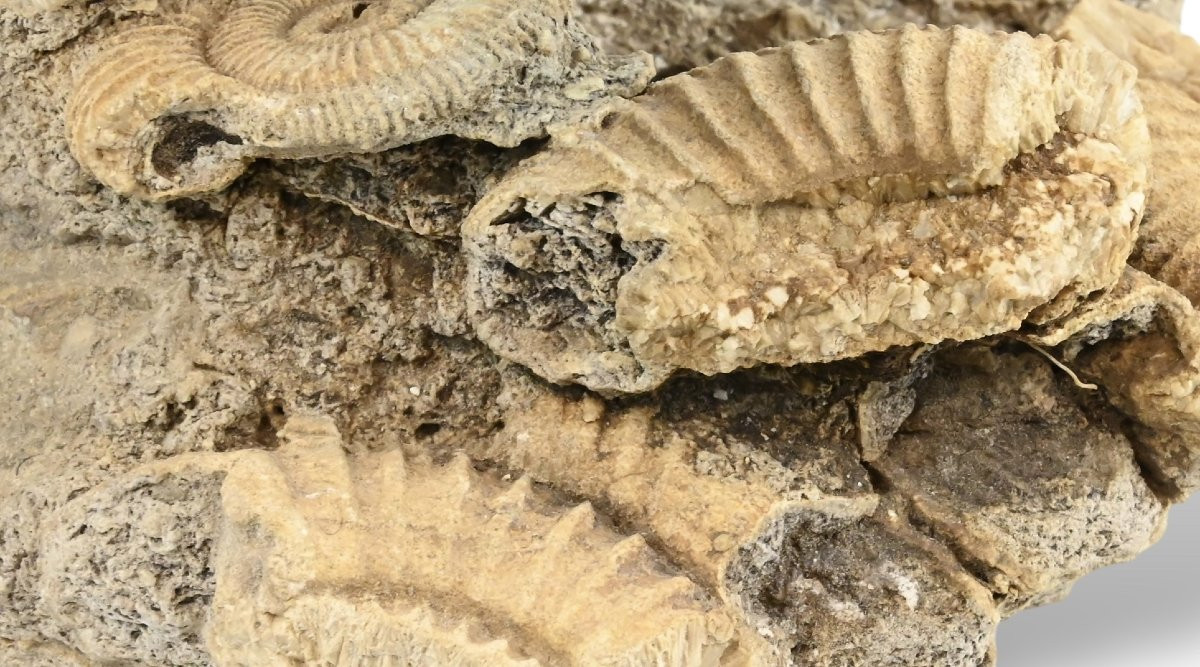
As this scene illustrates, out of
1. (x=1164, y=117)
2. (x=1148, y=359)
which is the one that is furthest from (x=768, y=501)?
(x=1164, y=117)

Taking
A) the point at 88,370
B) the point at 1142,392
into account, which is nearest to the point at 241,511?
the point at 88,370

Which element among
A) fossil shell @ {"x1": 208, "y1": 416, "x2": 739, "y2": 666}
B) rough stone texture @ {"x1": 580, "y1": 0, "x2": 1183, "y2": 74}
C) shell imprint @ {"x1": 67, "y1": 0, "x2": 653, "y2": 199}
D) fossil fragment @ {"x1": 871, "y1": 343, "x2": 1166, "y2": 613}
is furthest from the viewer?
rough stone texture @ {"x1": 580, "y1": 0, "x2": 1183, "y2": 74}

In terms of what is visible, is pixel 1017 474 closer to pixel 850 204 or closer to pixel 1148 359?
pixel 1148 359

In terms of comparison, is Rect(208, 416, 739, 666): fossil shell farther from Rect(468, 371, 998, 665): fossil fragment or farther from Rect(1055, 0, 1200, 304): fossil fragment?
Rect(1055, 0, 1200, 304): fossil fragment

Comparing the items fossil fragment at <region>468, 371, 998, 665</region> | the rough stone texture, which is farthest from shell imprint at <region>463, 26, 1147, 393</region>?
the rough stone texture

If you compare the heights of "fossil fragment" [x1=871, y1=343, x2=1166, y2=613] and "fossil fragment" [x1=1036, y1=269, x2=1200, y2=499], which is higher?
"fossil fragment" [x1=1036, y1=269, x2=1200, y2=499]

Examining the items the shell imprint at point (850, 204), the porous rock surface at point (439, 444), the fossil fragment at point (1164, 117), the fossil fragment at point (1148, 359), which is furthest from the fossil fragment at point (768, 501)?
the fossil fragment at point (1164, 117)

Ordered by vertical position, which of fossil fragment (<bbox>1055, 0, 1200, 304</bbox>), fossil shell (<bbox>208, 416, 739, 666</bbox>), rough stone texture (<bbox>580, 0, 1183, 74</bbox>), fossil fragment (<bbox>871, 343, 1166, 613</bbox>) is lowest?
fossil fragment (<bbox>871, 343, 1166, 613</bbox>)
